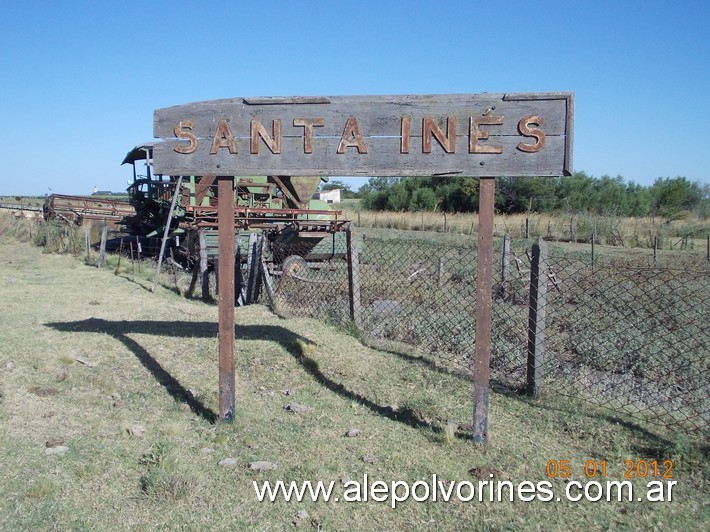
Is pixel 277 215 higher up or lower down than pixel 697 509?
higher up

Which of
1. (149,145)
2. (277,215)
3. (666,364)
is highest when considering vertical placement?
(149,145)

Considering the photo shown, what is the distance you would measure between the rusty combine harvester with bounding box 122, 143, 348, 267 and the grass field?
5818 mm

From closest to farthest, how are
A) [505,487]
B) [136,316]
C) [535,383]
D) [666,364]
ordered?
[505,487] < [535,383] < [666,364] < [136,316]

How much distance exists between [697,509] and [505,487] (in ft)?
3.44

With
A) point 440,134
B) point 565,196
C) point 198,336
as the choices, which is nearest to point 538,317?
point 440,134

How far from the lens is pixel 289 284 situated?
10102 millimetres

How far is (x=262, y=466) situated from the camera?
3.90 m

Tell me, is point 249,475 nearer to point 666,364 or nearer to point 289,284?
point 666,364

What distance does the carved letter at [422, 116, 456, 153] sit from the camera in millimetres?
4391

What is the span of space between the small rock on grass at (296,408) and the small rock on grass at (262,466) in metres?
1.01

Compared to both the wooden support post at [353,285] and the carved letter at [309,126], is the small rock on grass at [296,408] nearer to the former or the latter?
the carved letter at [309,126]

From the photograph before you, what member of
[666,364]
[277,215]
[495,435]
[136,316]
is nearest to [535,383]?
[495,435]

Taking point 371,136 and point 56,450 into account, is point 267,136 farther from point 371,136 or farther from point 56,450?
point 56,450

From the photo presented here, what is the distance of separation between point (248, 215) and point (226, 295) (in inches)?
419
